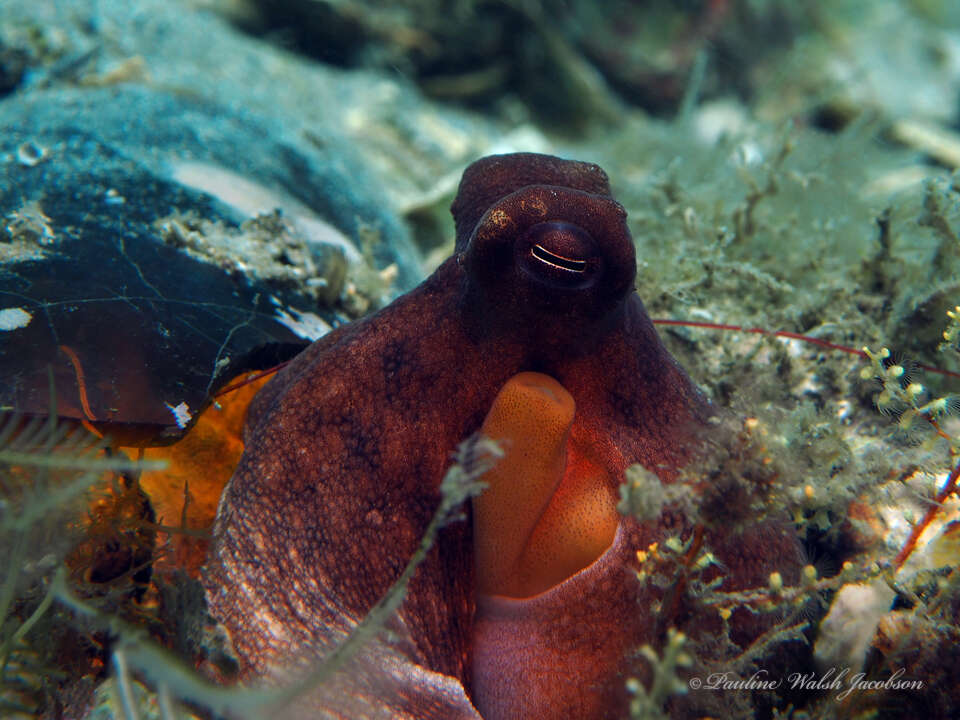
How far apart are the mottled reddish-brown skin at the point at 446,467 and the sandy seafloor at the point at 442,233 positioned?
283 mm

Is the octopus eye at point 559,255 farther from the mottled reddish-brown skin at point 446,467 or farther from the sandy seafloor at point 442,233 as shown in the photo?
the sandy seafloor at point 442,233

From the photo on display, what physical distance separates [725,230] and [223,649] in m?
2.75

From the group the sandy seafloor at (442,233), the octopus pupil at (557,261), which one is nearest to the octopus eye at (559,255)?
the octopus pupil at (557,261)

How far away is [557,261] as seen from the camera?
5.01 feet

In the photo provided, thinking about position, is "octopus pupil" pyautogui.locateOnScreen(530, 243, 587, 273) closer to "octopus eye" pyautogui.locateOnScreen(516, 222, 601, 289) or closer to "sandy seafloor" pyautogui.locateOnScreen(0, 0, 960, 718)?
"octopus eye" pyautogui.locateOnScreen(516, 222, 601, 289)

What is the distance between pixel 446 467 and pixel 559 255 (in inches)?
25.7

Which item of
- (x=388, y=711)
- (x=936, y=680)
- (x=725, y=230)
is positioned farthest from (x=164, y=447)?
(x=725, y=230)

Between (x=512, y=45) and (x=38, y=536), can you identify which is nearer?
(x=38, y=536)

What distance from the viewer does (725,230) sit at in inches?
116

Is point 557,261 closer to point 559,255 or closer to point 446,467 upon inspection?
point 559,255

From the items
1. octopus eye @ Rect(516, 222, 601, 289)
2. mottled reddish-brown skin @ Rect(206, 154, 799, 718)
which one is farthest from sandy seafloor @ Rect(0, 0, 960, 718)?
octopus eye @ Rect(516, 222, 601, 289)

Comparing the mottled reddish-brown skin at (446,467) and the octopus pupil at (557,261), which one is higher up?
the octopus pupil at (557,261)

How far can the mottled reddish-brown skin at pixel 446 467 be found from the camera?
1550mm

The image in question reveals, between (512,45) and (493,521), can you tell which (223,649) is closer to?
(493,521)
